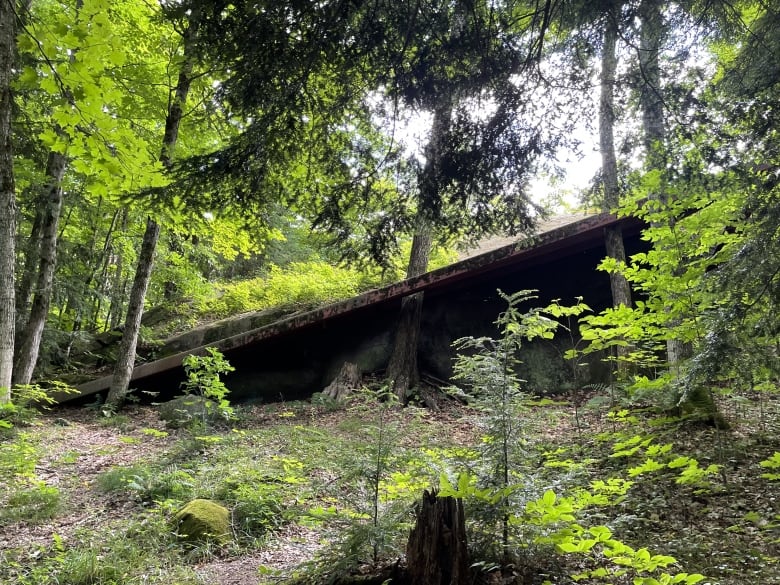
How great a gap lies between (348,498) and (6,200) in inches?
224

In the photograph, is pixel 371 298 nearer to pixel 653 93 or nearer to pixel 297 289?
pixel 297 289

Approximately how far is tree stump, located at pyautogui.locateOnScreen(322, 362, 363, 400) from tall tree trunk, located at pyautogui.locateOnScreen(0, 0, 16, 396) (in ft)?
17.0

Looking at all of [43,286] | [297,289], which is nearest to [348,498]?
[43,286]

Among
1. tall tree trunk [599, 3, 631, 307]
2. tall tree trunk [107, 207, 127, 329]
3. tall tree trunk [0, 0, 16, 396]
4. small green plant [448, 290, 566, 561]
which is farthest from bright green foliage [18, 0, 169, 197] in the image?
tall tree trunk [107, 207, 127, 329]

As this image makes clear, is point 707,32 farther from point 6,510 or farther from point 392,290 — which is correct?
point 6,510

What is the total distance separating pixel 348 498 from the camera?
3225 mm

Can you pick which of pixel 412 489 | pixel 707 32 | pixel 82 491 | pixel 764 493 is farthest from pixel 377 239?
pixel 82 491

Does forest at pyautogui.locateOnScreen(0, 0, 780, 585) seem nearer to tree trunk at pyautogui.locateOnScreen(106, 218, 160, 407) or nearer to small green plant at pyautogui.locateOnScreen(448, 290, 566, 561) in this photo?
small green plant at pyautogui.locateOnScreen(448, 290, 566, 561)

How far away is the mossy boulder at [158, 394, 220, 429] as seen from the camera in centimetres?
793

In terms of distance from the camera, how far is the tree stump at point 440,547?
2.72 meters

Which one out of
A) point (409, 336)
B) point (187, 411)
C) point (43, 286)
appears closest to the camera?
point (187, 411)

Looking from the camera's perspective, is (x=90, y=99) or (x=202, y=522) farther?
(x=202, y=522)

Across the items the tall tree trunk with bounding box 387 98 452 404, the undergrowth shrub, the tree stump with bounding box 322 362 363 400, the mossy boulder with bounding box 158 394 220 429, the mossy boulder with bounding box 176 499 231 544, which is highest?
the tall tree trunk with bounding box 387 98 452 404

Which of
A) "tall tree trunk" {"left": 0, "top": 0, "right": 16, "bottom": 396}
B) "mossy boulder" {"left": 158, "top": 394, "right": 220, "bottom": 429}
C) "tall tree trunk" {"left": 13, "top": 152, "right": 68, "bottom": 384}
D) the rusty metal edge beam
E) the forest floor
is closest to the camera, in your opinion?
the forest floor
